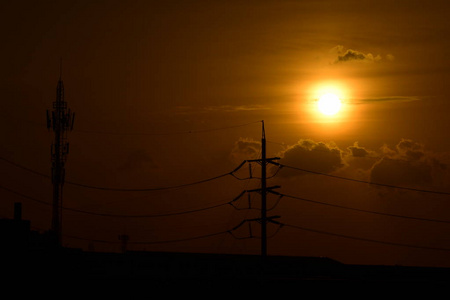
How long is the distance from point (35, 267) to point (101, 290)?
753cm

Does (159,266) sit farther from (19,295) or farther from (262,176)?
(19,295)

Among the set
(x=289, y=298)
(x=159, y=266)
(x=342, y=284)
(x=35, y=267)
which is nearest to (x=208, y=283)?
(x=289, y=298)

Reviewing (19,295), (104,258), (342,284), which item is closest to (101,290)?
(19,295)

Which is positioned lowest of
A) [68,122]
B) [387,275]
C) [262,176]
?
[387,275]

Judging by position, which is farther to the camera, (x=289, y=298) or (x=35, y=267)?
(x=35, y=267)

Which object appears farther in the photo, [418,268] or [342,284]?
[418,268]

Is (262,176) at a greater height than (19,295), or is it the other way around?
(262,176)

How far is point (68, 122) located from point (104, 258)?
15901 millimetres

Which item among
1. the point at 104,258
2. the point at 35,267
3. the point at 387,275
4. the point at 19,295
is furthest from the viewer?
the point at 387,275

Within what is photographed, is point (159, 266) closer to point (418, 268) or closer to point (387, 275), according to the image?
point (387, 275)

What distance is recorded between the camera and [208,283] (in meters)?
36.2

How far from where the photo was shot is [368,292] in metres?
37.6

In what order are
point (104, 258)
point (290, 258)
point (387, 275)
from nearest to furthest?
point (104, 258) → point (387, 275) → point (290, 258)

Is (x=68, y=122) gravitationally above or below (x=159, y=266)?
above
